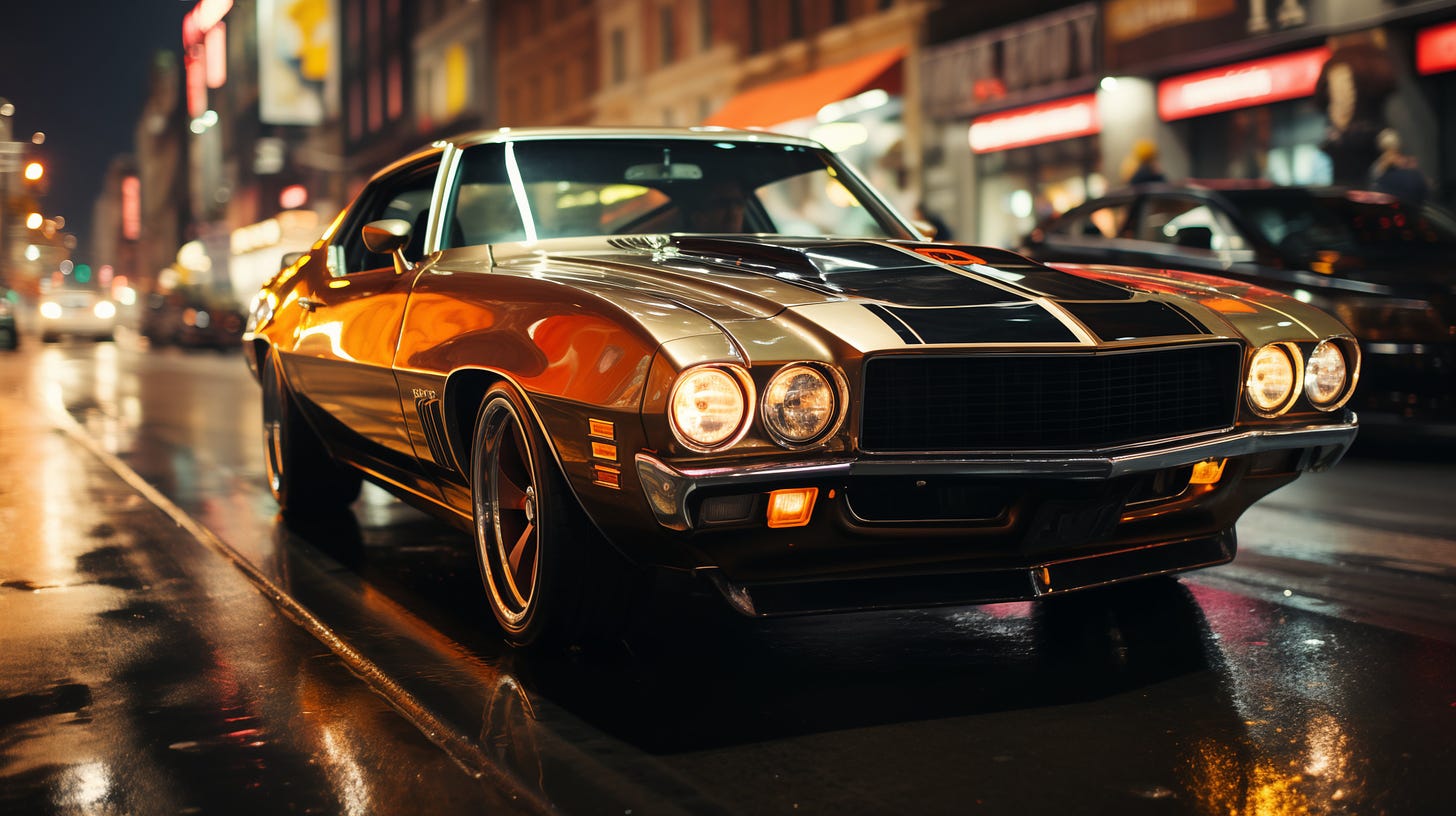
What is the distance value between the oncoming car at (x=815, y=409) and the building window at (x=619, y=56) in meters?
33.5

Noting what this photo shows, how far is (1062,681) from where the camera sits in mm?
4129

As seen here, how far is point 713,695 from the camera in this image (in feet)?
13.2

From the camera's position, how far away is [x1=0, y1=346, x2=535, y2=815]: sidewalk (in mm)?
3359

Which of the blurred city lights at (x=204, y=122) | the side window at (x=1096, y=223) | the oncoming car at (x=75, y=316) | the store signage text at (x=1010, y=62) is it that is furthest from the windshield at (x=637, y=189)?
the blurred city lights at (x=204, y=122)

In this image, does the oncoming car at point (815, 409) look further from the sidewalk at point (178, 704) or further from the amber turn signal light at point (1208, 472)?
the sidewalk at point (178, 704)

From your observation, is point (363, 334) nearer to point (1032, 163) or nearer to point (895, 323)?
point (895, 323)

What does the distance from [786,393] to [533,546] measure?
1023 mm

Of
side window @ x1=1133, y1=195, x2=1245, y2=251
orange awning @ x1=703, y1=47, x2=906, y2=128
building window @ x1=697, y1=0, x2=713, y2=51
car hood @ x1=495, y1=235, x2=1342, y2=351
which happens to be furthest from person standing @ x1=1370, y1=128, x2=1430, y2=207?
building window @ x1=697, y1=0, x2=713, y2=51

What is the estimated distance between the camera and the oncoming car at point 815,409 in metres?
3.75

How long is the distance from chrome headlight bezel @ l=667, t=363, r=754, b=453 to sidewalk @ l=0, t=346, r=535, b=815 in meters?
0.87

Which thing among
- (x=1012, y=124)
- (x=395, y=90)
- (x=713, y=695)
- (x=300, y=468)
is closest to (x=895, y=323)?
(x=713, y=695)

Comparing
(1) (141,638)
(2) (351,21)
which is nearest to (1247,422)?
(1) (141,638)

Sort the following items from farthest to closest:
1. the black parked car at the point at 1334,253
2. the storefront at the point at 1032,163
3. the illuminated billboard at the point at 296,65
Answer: the illuminated billboard at the point at 296,65 < the storefront at the point at 1032,163 < the black parked car at the point at 1334,253

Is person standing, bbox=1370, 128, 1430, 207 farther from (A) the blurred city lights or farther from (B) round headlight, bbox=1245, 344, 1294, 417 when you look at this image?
(A) the blurred city lights
